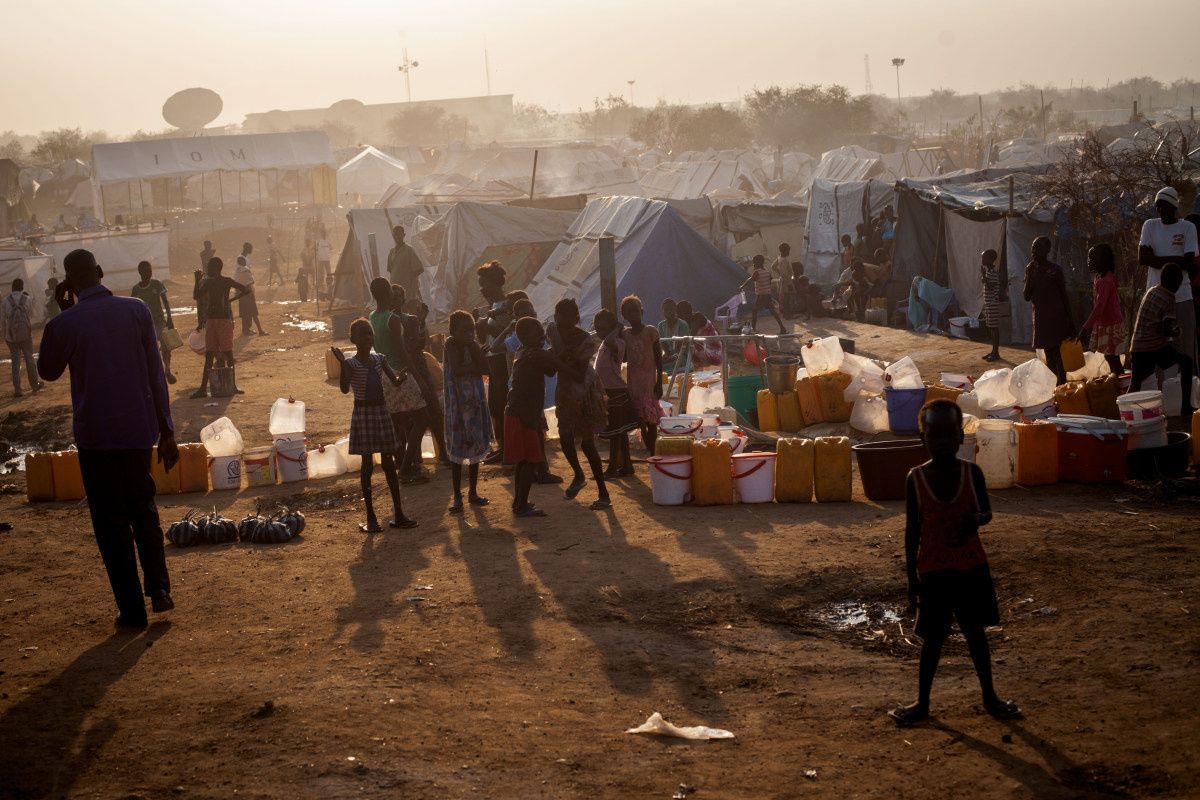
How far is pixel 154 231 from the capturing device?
3453cm

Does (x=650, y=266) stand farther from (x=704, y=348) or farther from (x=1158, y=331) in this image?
(x=1158, y=331)

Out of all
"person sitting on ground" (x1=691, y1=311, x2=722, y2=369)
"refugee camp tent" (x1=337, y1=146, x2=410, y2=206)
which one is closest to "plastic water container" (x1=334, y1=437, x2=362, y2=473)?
"person sitting on ground" (x1=691, y1=311, x2=722, y2=369)

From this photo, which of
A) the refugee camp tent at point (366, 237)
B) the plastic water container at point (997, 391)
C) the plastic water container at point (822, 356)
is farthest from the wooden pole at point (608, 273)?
the refugee camp tent at point (366, 237)

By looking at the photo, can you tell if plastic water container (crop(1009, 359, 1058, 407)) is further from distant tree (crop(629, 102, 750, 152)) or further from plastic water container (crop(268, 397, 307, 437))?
distant tree (crop(629, 102, 750, 152))

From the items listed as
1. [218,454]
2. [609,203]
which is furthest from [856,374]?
[609,203]

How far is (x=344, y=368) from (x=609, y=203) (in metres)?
13.5

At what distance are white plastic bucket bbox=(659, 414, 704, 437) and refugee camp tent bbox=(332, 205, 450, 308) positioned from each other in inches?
617

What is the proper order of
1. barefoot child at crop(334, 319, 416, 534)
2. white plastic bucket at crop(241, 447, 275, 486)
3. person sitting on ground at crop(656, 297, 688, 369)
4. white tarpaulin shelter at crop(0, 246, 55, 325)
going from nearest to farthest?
barefoot child at crop(334, 319, 416, 534) < white plastic bucket at crop(241, 447, 275, 486) < person sitting on ground at crop(656, 297, 688, 369) < white tarpaulin shelter at crop(0, 246, 55, 325)

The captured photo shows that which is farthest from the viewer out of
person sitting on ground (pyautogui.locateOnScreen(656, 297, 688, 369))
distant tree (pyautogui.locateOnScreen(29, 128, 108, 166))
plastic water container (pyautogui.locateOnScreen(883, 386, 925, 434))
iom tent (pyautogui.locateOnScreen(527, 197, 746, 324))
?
distant tree (pyautogui.locateOnScreen(29, 128, 108, 166))

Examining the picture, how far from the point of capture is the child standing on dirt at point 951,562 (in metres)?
4.78

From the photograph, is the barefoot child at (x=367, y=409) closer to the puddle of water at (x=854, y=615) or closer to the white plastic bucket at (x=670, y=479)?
the white plastic bucket at (x=670, y=479)

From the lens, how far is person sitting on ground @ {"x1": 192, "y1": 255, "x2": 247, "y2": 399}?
590 inches

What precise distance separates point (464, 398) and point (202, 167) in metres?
41.3

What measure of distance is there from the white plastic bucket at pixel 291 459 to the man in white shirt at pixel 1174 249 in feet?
23.6
